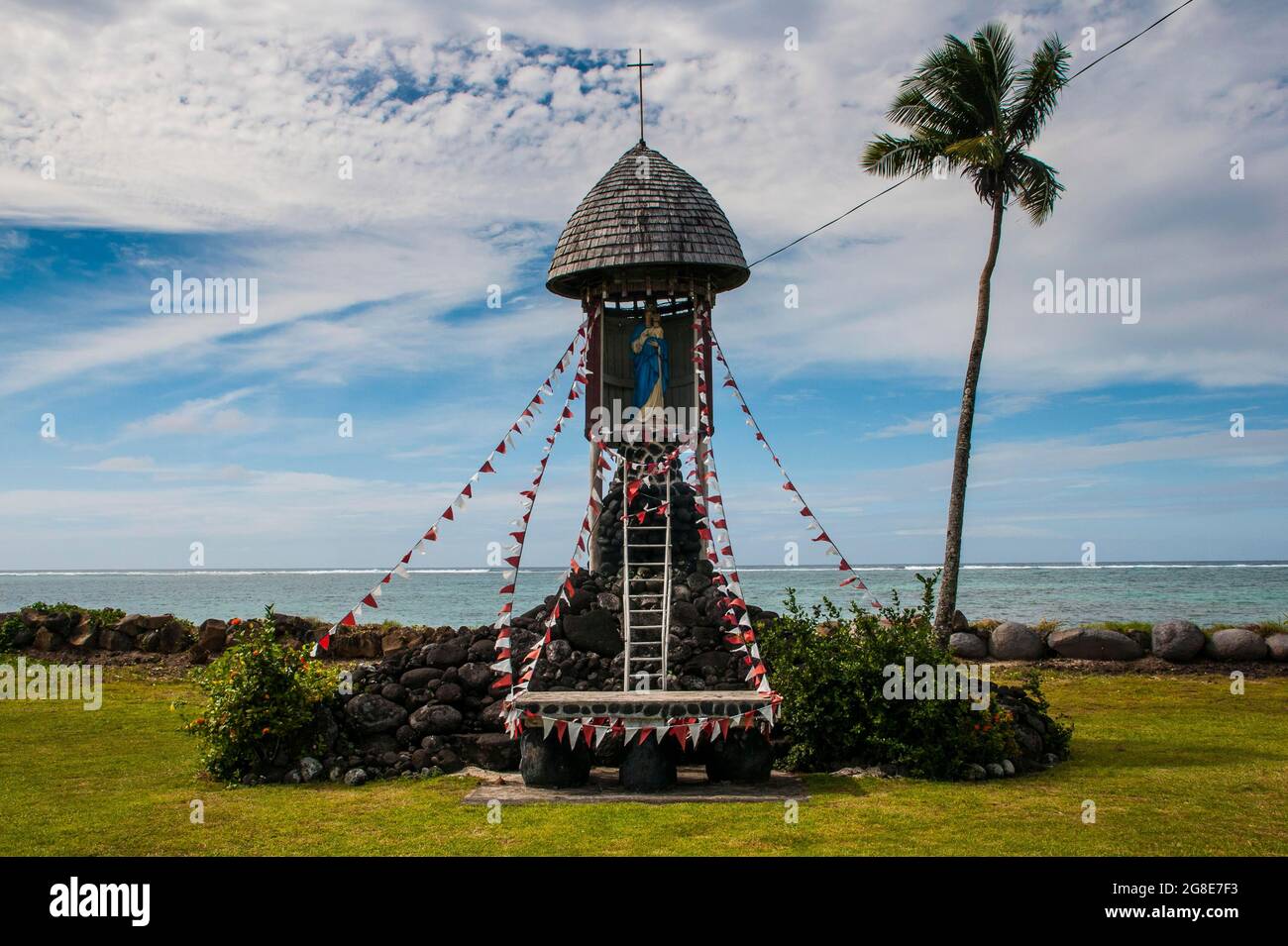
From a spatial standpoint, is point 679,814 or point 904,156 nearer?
point 679,814

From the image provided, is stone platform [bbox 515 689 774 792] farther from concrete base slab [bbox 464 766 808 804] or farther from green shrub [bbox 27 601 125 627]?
green shrub [bbox 27 601 125 627]

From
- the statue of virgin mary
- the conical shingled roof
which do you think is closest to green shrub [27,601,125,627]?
the conical shingled roof

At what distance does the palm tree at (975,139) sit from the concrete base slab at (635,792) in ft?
18.2

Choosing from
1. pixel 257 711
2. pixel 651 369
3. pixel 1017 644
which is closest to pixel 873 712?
pixel 651 369

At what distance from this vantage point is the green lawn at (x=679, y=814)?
912 centimetres

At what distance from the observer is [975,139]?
16.4 m

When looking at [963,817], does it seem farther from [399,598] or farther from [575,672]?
[399,598]

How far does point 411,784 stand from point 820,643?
527cm

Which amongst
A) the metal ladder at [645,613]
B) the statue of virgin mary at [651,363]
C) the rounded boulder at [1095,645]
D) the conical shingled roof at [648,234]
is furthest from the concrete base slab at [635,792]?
the rounded boulder at [1095,645]

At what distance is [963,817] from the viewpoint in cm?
1002

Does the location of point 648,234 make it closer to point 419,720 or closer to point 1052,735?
point 419,720

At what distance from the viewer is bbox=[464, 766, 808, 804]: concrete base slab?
433 inches

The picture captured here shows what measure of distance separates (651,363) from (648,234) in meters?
1.99

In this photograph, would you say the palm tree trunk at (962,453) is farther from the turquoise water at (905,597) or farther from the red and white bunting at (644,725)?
the turquoise water at (905,597)
